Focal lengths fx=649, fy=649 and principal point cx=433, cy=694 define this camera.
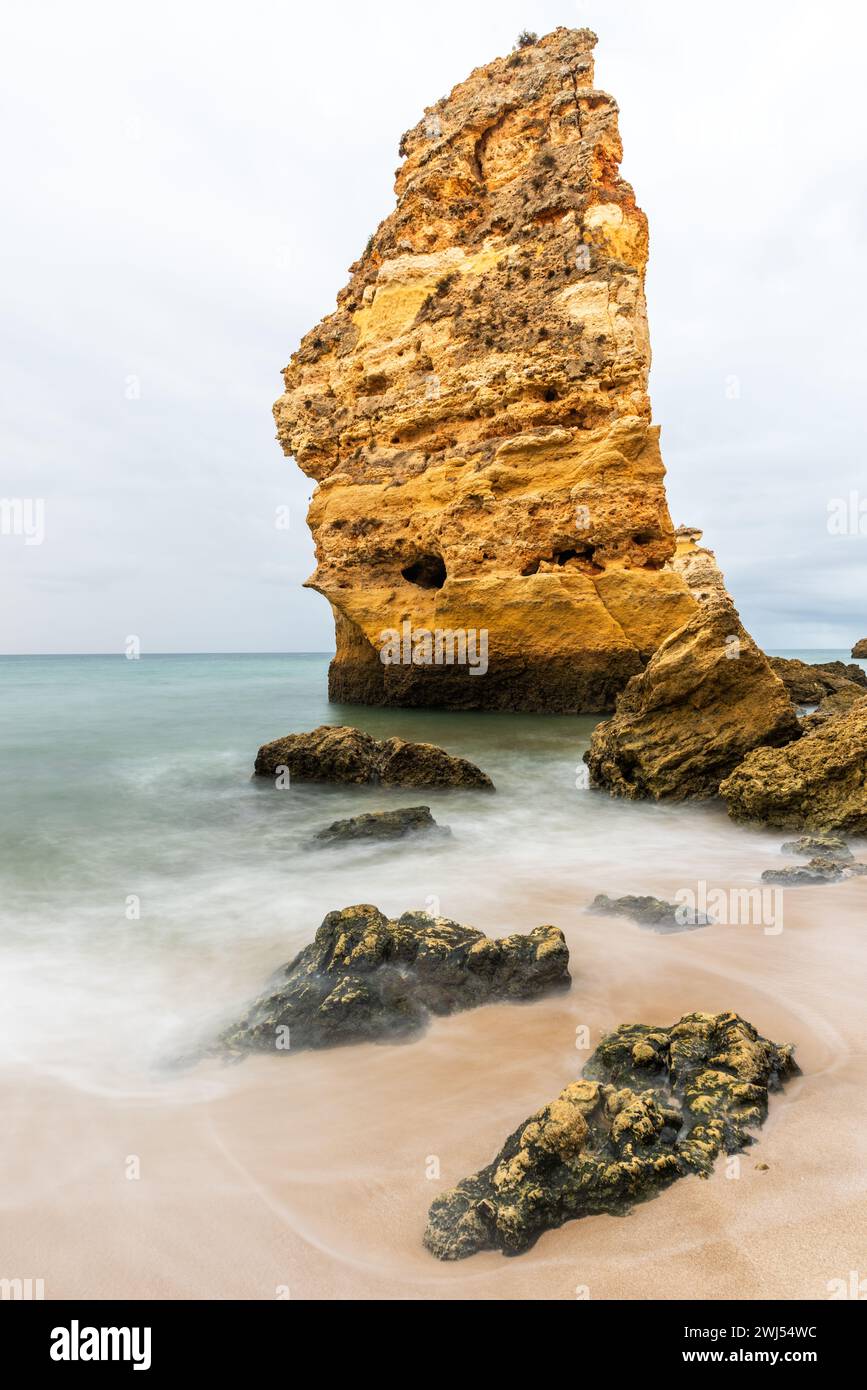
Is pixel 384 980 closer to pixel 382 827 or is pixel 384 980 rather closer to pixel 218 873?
pixel 218 873

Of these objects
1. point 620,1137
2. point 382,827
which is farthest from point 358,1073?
point 382,827

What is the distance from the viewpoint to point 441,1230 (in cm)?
168

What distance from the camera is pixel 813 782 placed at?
5.87m

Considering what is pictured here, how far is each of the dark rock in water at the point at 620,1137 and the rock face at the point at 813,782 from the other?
4080 millimetres

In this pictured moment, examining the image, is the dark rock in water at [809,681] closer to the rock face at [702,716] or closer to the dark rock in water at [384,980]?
the rock face at [702,716]

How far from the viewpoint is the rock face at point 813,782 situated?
5637mm

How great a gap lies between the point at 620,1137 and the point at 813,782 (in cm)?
496

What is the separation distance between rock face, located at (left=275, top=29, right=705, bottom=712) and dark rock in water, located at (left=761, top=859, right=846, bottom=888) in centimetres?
1036

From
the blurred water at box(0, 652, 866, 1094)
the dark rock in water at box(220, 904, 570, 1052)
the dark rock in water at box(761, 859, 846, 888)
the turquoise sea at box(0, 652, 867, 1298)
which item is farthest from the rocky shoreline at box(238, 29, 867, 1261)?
the dark rock in water at box(220, 904, 570, 1052)

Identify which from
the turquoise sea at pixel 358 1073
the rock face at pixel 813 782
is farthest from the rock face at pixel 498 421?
the turquoise sea at pixel 358 1073
